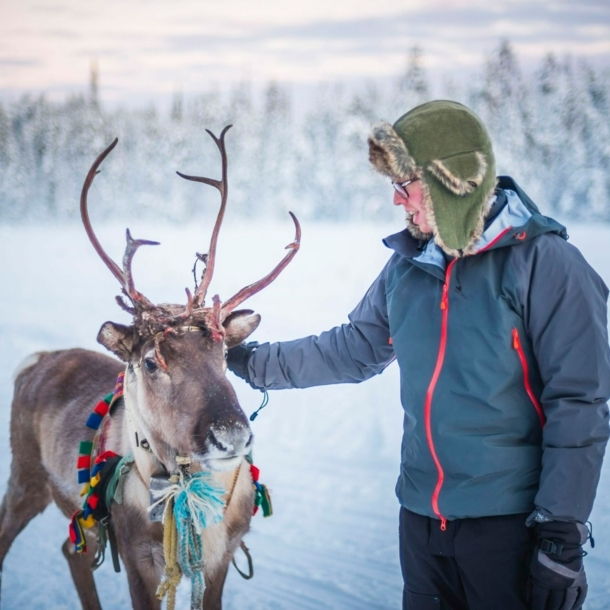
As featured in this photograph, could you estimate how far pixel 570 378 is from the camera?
1884 mm

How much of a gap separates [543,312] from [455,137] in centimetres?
63

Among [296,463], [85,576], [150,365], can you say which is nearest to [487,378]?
[150,365]

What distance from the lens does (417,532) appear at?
224 cm

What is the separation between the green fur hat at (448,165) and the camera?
6.74 feet

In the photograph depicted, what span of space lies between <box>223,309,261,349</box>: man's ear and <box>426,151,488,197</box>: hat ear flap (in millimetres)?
1056

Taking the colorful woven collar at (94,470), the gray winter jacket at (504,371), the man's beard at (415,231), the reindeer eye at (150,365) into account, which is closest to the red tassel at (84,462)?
the colorful woven collar at (94,470)

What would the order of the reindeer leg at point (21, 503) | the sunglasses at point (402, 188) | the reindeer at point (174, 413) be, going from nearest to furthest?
the sunglasses at point (402, 188), the reindeer at point (174, 413), the reindeer leg at point (21, 503)

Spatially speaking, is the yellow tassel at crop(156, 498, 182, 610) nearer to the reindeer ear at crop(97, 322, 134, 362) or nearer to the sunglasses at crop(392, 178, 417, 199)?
the reindeer ear at crop(97, 322, 134, 362)

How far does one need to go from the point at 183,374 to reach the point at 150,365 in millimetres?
158

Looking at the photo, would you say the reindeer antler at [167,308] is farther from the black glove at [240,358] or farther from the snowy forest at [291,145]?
the snowy forest at [291,145]

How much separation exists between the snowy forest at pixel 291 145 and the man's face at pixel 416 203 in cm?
1884

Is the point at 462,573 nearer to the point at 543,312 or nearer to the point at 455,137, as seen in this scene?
the point at 543,312

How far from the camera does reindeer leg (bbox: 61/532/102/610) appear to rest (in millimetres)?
3734

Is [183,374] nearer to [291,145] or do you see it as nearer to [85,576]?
[85,576]
